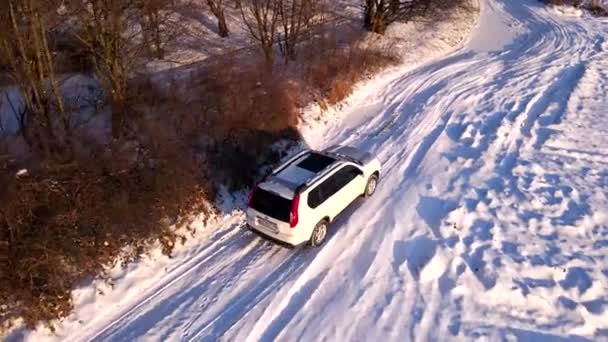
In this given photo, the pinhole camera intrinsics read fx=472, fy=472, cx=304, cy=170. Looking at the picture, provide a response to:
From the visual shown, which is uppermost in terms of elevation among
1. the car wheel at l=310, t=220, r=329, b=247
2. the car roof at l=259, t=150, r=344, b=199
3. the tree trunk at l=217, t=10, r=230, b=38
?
the tree trunk at l=217, t=10, r=230, b=38

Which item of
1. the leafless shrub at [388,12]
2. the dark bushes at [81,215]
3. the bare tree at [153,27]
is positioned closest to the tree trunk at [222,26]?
the bare tree at [153,27]

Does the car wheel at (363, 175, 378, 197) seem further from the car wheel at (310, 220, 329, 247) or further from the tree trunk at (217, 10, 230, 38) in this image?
the tree trunk at (217, 10, 230, 38)

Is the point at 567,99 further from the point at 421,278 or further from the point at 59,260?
the point at 59,260

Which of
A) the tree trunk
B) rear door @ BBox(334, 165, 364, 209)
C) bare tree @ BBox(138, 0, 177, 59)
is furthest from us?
the tree trunk

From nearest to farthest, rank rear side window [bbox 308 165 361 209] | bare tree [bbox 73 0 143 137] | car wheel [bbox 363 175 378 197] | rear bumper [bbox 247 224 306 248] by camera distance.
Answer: rear bumper [bbox 247 224 306 248] → rear side window [bbox 308 165 361 209] → car wheel [bbox 363 175 378 197] → bare tree [bbox 73 0 143 137]

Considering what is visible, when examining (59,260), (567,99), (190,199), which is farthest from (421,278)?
(567,99)

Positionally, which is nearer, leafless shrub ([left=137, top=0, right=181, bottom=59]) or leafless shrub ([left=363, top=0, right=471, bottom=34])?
leafless shrub ([left=137, top=0, right=181, bottom=59])

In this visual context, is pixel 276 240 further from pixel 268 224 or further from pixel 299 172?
pixel 299 172

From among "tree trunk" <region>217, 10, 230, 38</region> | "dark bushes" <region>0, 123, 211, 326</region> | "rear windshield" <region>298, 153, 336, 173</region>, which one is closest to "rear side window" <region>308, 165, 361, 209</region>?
"rear windshield" <region>298, 153, 336, 173</region>
